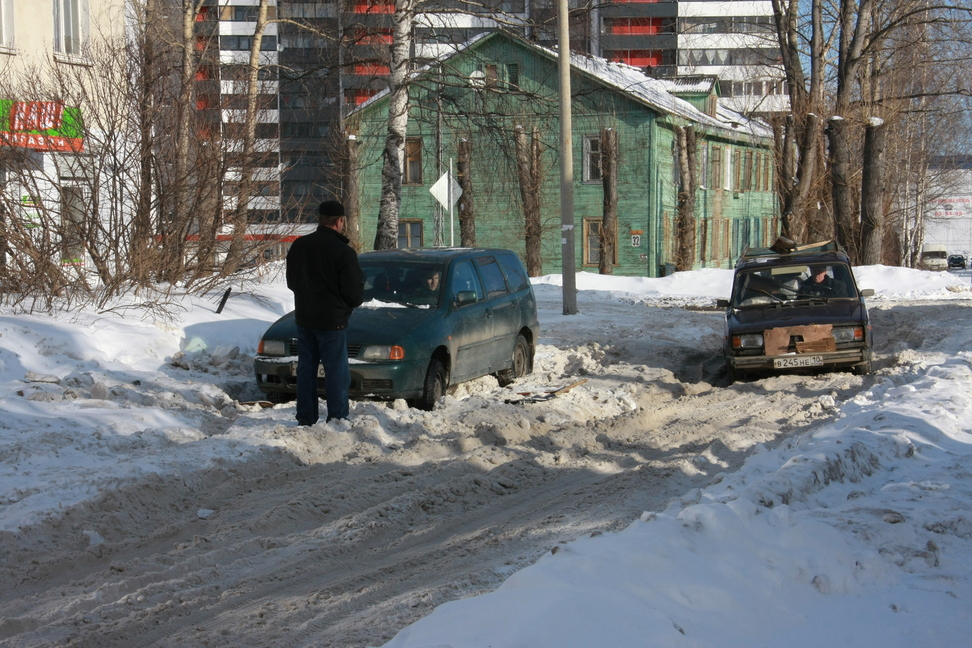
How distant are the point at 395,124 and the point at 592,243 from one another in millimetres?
25114

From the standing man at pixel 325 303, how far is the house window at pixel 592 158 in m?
33.5

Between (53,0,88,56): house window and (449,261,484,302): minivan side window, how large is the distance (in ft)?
42.9

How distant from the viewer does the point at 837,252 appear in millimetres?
12875

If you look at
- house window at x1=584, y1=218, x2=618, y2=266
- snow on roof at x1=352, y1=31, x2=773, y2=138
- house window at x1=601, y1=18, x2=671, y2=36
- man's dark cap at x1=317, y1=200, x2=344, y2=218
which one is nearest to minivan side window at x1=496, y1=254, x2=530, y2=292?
man's dark cap at x1=317, y1=200, x2=344, y2=218

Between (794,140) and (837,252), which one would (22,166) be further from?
(794,140)

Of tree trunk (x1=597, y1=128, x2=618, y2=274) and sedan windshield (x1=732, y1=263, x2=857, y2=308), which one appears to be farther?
tree trunk (x1=597, y1=128, x2=618, y2=274)

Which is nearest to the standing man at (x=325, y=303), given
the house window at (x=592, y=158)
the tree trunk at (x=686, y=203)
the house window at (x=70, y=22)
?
Result: the house window at (x=70, y=22)

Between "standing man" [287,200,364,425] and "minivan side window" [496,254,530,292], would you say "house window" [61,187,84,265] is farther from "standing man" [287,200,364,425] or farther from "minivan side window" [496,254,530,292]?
"standing man" [287,200,364,425]

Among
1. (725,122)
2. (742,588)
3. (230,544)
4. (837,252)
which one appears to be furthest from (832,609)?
(725,122)

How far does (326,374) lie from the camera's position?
8.16 m

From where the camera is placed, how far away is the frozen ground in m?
4.12

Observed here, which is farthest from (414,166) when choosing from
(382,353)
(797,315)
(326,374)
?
(326,374)

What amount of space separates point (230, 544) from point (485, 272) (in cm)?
623

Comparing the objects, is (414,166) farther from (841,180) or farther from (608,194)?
(841,180)
